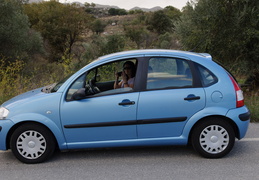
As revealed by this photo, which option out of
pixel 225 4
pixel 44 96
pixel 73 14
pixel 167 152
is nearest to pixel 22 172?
pixel 44 96

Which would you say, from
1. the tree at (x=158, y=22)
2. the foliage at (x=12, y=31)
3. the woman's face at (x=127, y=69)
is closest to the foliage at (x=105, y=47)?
the foliage at (x=12, y=31)

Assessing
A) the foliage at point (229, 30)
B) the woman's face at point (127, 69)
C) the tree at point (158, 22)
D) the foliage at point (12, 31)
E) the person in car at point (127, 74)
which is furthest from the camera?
the tree at point (158, 22)

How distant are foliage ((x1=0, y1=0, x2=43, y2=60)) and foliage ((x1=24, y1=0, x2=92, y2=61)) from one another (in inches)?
553

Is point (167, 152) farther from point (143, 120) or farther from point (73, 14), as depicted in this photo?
point (73, 14)

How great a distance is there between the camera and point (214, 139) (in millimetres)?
4527

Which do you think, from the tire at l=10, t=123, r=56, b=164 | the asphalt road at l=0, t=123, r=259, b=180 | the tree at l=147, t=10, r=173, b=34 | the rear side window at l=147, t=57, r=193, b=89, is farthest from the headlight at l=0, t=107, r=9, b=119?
the tree at l=147, t=10, r=173, b=34

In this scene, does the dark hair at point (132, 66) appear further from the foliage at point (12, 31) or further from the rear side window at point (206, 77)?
the foliage at point (12, 31)

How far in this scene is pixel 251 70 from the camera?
12.0 meters

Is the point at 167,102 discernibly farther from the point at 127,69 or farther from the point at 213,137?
the point at 127,69

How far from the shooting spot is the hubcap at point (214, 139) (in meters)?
4.53

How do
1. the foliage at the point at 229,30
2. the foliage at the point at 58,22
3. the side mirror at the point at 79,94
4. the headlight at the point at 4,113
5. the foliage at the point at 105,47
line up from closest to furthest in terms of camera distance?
the side mirror at the point at 79,94
the headlight at the point at 4,113
the foliage at the point at 229,30
the foliage at the point at 105,47
the foliage at the point at 58,22

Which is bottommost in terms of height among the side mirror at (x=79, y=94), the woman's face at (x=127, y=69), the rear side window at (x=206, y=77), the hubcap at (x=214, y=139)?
the hubcap at (x=214, y=139)

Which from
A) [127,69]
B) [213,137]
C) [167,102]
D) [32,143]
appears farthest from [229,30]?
[32,143]

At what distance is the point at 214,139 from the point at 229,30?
7307mm
